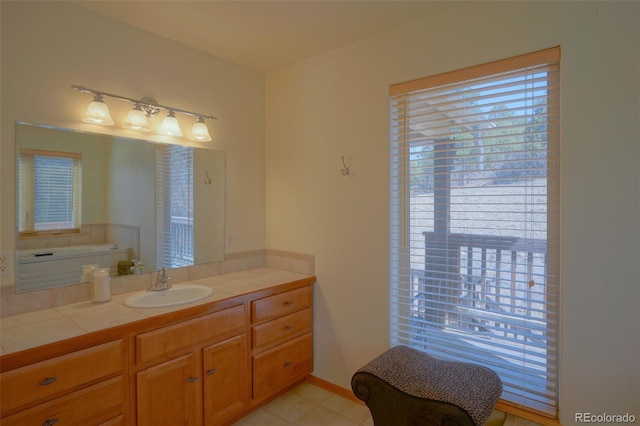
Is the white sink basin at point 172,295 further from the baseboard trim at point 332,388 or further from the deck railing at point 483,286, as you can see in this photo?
the deck railing at point 483,286

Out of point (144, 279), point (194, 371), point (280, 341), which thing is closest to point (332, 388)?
point (280, 341)

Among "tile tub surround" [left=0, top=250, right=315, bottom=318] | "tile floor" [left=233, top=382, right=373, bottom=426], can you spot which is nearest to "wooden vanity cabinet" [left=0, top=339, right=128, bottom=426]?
"tile tub surround" [left=0, top=250, right=315, bottom=318]

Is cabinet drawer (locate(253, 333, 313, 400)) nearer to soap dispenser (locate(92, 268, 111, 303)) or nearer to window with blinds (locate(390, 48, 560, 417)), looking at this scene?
window with blinds (locate(390, 48, 560, 417))

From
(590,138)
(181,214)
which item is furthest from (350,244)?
(590,138)

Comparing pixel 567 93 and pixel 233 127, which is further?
pixel 233 127

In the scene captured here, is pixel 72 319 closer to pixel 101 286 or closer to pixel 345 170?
pixel 101 286

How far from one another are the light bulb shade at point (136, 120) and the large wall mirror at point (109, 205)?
90 millimetres

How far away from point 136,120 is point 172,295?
115 cm

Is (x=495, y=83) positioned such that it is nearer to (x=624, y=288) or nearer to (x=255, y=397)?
(x=624, y=288)

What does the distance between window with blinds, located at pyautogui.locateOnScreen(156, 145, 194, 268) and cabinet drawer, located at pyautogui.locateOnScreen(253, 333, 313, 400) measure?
2.92ft

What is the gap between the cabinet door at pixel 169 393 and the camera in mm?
1663

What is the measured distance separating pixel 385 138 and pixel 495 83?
0.70 metres

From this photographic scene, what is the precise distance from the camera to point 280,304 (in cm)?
237

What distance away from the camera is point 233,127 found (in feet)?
8.94
